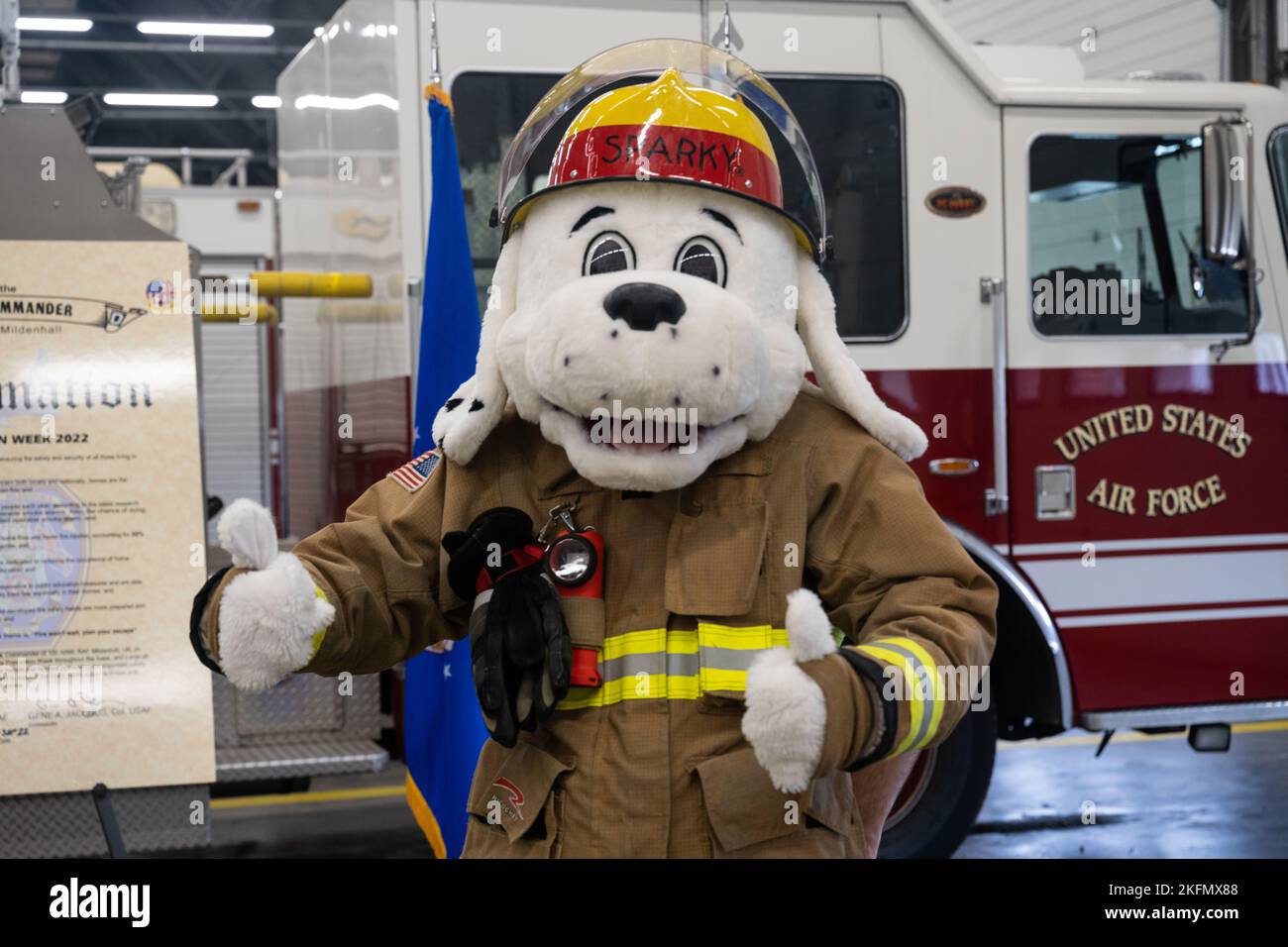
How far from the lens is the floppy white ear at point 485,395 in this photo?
1998 millimetres

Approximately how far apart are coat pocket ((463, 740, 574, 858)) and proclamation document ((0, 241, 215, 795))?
190cm

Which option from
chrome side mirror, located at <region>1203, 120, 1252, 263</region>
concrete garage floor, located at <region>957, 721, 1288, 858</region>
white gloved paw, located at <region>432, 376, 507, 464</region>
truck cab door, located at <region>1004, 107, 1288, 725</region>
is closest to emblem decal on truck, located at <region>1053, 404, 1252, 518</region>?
truck cab door, located at <region>1004, 107, 1288, 725</region>

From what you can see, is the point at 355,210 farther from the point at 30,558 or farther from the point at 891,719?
the point at 891,719

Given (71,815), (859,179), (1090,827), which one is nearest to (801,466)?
(859,179)

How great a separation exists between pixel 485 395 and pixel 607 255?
0.93ft

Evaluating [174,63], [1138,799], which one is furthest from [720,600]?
[174,63]

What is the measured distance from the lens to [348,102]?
14.4 feet

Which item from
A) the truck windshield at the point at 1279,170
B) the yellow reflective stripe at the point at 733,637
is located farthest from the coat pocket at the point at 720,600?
the truck windshield at the point at 1279,170

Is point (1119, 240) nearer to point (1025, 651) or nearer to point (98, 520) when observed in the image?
point (1025, 651)

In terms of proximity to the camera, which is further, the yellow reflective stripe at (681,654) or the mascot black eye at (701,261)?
the mascot black eye at (701,261)

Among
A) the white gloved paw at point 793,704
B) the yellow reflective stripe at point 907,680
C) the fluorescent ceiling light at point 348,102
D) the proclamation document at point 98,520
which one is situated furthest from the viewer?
the fluorescent ceiling light at point 348,102

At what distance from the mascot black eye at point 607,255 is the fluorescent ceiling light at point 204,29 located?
1852 centimetres

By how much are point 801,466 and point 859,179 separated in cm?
227

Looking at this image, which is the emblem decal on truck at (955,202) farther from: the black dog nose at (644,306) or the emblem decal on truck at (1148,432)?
the black dog nose at (644,306)
